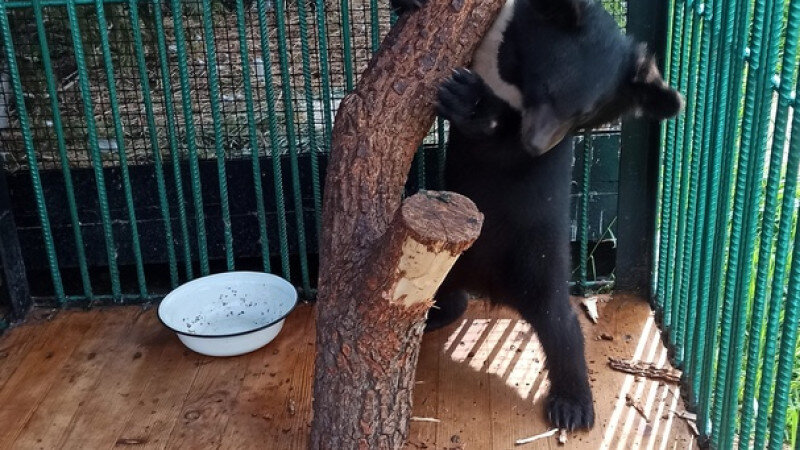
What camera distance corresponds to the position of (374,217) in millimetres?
2457

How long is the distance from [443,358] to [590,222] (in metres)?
1.00

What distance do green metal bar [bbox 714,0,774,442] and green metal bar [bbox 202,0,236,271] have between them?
1944mm

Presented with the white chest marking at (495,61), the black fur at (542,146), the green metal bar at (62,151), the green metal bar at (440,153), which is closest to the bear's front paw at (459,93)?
the black fur at (542,146)

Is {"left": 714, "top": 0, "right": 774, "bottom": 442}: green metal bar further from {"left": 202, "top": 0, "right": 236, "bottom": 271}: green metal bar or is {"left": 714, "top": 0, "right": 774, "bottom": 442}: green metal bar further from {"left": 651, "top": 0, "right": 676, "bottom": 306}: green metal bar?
{"left": 202, "top": 0, "right": 236, "bottom": 271}: green metal bar

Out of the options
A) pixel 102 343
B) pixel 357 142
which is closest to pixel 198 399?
pixel 102 343

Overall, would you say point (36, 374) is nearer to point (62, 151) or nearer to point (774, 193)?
point (62, 151)

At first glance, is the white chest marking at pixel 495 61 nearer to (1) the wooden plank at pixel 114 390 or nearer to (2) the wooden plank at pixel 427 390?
(2) the wooden plank at pixel 427 390

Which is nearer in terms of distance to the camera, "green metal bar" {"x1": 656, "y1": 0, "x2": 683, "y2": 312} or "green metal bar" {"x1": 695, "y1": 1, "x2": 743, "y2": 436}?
"green metal bar" {"x1": 695, "y1": 1, "x2": 743, "y2": 436}

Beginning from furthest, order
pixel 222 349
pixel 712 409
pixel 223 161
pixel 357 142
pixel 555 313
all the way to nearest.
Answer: pixel 223 161 → pixel 222 349 → pixel 555 313 → pixel 712 409 → pixel 357 142

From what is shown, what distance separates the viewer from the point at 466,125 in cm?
271

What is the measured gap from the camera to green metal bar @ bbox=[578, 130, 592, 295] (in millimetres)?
3457

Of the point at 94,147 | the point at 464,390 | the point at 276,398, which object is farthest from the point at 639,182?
the point at 94,147

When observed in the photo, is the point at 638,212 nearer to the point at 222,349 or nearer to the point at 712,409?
the point at 712,409

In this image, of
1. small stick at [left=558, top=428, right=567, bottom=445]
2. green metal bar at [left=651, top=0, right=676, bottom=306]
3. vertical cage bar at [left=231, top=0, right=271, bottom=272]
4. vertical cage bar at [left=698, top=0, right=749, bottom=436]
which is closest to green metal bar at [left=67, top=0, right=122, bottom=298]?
vertical cage bar at [left=231, top=0, right=271, bottom=272]
